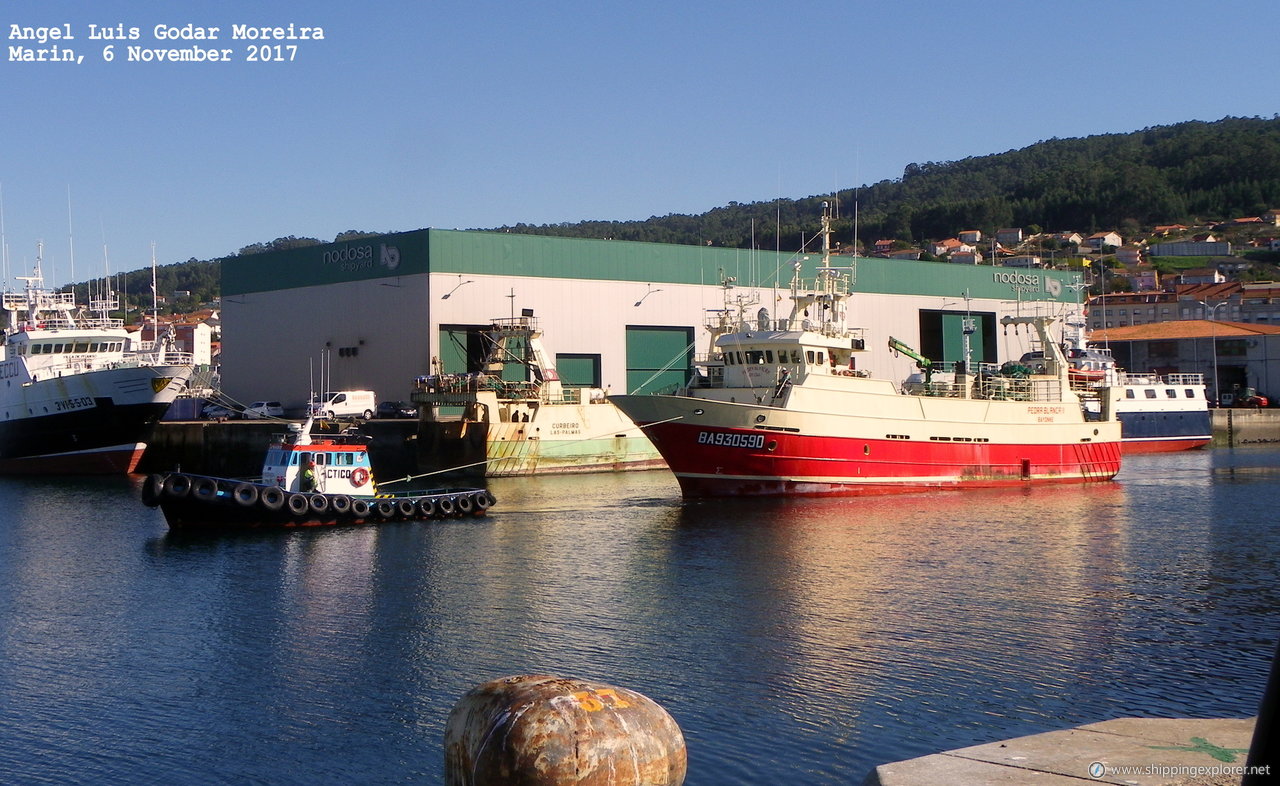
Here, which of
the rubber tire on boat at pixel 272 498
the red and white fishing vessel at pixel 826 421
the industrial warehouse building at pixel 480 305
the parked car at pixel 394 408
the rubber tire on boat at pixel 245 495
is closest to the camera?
the rubber tire on boat at pixel 245 495

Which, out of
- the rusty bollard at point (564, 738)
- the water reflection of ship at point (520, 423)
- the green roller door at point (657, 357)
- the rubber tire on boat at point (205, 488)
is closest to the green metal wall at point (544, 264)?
the green roller door at point (657, 357)

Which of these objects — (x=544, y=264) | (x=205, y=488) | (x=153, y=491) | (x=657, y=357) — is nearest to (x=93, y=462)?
(x=544, y=264)

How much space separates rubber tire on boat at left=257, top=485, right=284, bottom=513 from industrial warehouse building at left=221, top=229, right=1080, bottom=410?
885 inches

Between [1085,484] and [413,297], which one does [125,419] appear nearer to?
[413,297]

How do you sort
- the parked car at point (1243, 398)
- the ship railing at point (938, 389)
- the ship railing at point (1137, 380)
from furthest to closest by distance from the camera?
the parked car at point (1243, 398) → the ship railing at point (1137, 380) → the ship railing at point (938, 389)

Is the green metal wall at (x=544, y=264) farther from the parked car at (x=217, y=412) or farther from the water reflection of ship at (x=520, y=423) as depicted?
the parked car at (x=217, y=412)

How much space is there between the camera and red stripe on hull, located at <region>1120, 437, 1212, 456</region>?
60406 mm

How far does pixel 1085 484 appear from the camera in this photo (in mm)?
42156

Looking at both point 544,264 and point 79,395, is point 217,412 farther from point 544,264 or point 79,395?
point 544,264

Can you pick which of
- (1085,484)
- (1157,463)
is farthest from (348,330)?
(1157,463)

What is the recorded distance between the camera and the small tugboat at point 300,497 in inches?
1164

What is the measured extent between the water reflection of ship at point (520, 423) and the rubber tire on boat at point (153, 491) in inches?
541

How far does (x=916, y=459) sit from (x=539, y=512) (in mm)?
11932

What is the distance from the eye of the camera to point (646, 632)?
18500 millimetres
